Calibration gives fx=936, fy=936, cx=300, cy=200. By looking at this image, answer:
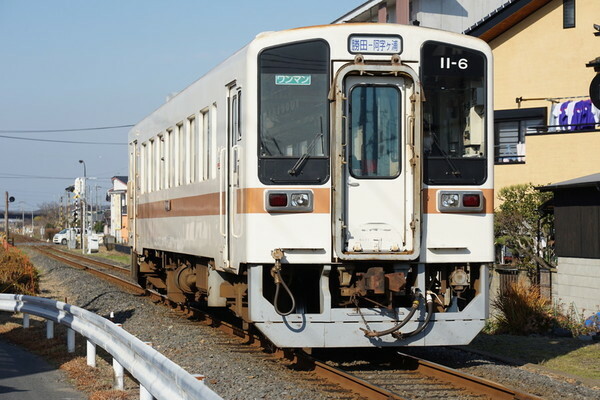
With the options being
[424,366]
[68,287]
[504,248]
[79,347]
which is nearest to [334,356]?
[424,366]

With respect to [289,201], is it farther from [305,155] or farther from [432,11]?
[432,11]

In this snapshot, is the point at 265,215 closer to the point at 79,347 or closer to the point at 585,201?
the point at 79,347

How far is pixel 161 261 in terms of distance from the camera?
16.5m

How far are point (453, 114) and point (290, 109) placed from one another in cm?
173

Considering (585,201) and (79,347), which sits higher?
(585,201)

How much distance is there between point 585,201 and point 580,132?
627 centimetres

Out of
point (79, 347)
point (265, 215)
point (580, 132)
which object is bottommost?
point (79, 347)

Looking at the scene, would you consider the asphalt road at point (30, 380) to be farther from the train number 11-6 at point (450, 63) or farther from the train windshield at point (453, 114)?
the train number 11-6 at point (450, 63)

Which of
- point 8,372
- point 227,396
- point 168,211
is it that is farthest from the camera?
point 168,211

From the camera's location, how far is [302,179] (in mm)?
9367

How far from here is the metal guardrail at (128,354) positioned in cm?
632

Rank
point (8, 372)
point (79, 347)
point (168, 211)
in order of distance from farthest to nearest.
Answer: point (168, 211) < point (79, 347) < point (8, 372)

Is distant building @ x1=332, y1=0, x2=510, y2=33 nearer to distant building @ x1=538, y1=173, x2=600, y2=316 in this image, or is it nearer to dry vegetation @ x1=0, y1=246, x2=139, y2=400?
distant building @ x1=538, y1=173, x2=600, y2=316

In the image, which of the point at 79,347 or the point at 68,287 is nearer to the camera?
the point at 79,347
